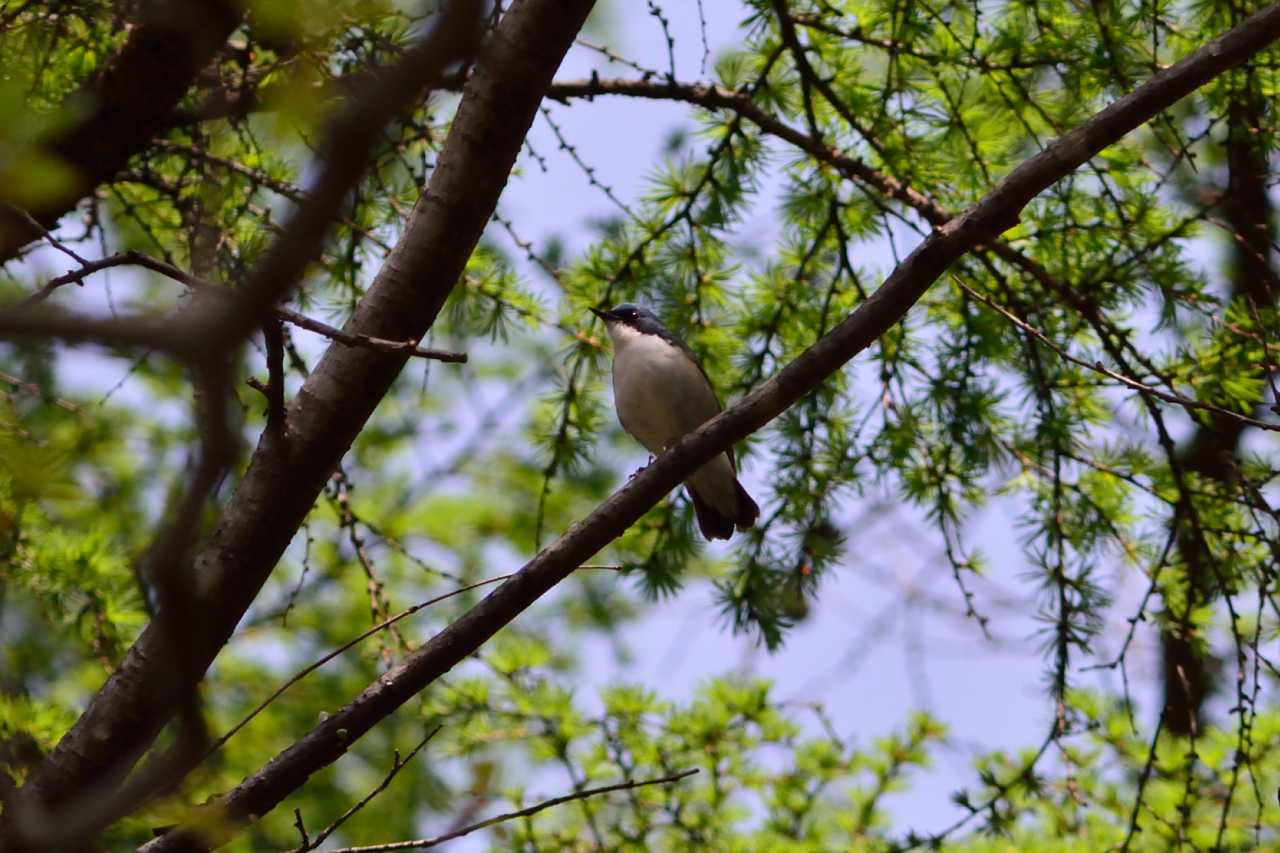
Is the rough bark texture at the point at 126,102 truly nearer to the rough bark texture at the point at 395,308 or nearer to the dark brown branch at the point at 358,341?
the rough bark texture at the point at 395,308

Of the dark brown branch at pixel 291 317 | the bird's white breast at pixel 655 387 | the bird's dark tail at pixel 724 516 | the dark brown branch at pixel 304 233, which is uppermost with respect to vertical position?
the bird's white breast at pixel 655 387

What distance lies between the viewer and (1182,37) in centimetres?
329

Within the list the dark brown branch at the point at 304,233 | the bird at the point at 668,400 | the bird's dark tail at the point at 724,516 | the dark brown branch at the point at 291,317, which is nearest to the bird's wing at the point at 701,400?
the bird at the point at 668,400

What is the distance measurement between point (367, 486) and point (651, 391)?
4.24 m

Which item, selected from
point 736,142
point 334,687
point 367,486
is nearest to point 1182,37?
point 736,142

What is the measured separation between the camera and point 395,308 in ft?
7.07

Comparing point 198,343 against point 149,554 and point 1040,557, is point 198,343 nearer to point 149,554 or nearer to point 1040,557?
point 149,554

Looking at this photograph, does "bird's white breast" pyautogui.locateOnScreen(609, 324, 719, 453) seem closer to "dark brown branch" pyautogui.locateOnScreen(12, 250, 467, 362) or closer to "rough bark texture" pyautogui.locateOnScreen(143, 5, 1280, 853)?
"rough bark texture" pyautogui.locateOnScreen(143, 5, 1280, 853)

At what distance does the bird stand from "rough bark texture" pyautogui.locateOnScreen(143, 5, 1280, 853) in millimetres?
1901

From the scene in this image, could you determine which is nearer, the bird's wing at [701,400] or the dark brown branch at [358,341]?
the dark brown branch at [358,341]

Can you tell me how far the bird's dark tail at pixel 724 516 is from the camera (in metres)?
4.24

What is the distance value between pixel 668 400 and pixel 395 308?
84.9 inches

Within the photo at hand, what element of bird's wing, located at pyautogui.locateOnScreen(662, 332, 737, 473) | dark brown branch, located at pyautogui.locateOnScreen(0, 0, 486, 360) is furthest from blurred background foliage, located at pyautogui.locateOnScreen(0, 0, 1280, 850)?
dark brown branch, located at pyautogui.locateOnScreen(0, 0, 486, 360)

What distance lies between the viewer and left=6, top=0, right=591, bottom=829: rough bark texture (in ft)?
6.96
